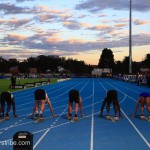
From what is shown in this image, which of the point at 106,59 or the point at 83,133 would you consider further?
the point at 106,59

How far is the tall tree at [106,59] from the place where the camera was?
16938 centimetres

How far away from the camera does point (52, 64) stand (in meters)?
194

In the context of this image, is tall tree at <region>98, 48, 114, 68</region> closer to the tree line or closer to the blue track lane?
the tree line

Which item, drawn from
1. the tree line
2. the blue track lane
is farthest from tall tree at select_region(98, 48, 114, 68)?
the blue track lane

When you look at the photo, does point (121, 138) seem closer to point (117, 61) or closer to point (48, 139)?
point (48, 139)

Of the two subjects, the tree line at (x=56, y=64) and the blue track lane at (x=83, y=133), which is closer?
the blue track lane at (x=83, y=133)

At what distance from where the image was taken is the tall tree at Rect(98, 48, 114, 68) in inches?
6668

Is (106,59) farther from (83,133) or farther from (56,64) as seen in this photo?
(83,133)

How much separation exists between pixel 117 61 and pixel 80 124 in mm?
170391

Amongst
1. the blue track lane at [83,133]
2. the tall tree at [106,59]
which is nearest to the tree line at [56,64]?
the tall tree at [106,59]

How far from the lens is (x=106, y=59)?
169375 mm

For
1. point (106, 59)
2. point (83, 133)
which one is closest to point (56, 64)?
point (106, 59)

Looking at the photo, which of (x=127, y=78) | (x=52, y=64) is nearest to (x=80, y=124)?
(x=127, y=78)

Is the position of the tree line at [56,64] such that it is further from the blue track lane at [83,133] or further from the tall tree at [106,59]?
the blue track lane at [83,133]
